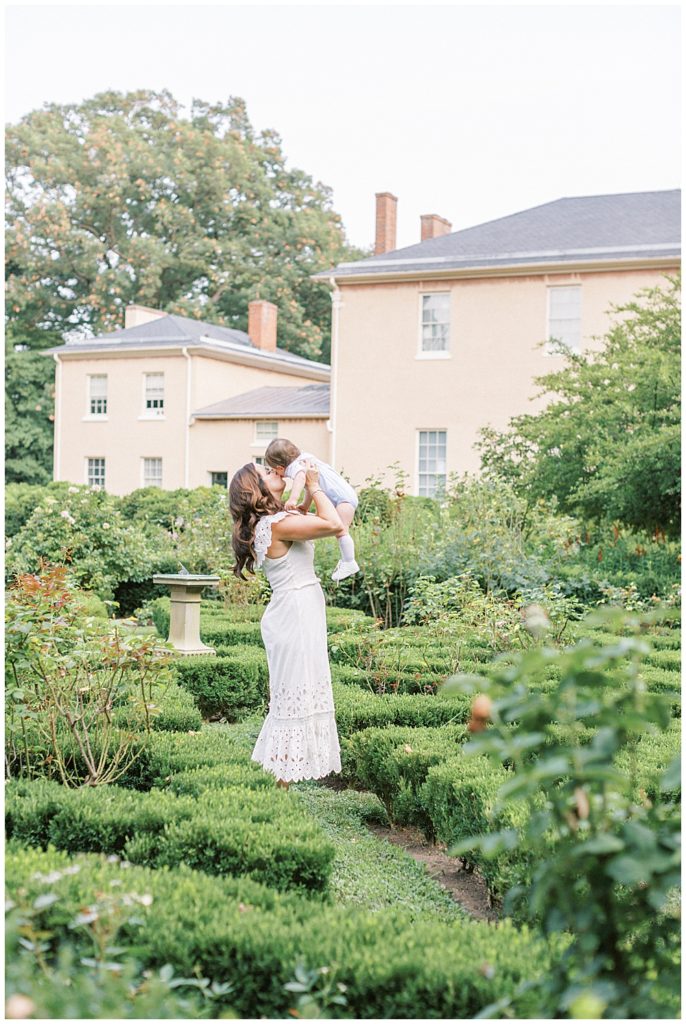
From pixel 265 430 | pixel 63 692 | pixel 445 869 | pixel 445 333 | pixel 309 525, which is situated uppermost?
pixel 445 333

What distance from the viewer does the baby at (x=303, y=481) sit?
559 cm

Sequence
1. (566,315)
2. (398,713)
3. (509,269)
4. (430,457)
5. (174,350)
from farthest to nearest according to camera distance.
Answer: (174,350)
(430,457)
(509,269)
(566,315)
(398,713)

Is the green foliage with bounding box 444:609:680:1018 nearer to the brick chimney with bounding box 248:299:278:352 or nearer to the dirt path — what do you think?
the dirt path

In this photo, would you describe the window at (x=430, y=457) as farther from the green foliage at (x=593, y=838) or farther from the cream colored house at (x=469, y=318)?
the green foliage at (x=593, y=838)

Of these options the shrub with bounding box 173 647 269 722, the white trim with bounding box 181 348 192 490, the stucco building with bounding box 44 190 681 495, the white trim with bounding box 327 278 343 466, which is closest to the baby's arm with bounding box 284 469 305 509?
the shrub with bounding box 173 647 269 722

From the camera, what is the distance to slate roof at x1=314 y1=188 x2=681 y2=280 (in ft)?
70.0

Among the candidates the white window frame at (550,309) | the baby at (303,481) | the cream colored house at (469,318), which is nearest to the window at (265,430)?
the cream colored house at (469,318)

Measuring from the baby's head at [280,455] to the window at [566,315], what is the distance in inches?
665

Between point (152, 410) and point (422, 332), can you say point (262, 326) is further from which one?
point (422, 332)

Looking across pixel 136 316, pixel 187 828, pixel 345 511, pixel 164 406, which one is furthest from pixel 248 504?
pixel 136 316

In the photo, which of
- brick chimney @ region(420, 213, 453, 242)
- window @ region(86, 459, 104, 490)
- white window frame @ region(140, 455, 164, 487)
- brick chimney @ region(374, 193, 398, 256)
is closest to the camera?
brick chimney @ region(420, 213, 453, 242)

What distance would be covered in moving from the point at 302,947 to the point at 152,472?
25.7m

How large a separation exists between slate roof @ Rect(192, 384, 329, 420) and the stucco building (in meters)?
0.05

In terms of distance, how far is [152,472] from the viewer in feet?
91.8
